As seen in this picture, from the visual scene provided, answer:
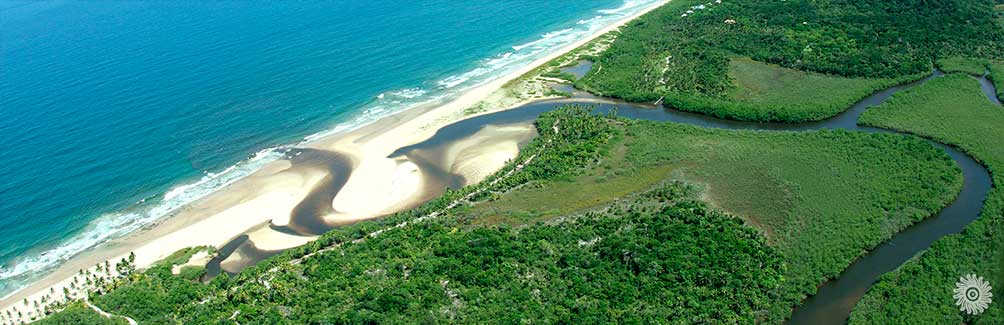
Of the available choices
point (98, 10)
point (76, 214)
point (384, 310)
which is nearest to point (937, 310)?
point (384, 310)

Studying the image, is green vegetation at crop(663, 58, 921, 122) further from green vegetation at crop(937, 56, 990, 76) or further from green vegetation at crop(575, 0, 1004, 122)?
green vegetation at crop(937, 56, 990, 76)

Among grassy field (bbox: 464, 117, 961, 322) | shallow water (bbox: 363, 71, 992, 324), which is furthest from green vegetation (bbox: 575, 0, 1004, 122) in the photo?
grassy field (bbox: 464, 117, 961, 322)

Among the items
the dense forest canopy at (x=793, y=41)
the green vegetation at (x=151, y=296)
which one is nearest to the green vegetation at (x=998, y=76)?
the dense forest canopy at (x=793, y=41)

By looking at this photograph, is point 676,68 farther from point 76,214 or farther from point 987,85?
point 76,214

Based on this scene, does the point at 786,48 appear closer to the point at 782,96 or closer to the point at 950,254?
the point at 782,96

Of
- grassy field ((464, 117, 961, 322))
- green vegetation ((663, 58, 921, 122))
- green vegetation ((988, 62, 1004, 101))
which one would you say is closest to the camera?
grassy field ((464, 117, 961, 322))
